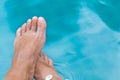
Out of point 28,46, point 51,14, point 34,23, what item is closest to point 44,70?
point 28,46

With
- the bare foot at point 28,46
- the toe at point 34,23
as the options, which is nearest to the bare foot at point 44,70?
the bare foot at point 28,46

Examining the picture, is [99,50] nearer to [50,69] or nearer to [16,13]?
[50,69]

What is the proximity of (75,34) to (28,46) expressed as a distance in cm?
41

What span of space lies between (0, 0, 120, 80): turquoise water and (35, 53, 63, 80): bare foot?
0.37 feet

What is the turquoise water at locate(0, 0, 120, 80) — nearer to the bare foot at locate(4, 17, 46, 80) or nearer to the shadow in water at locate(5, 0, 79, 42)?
the shadow in water at locate(5, 0, 79, 42)

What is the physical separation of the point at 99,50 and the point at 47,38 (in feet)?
1.17

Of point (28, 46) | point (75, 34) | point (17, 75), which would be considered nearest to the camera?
point (17, 75)

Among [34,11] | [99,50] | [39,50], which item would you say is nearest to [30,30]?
[39,50]

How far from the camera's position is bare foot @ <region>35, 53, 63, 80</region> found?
6.81 feet

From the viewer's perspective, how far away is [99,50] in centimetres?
231

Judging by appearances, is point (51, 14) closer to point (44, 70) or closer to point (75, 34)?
point (75, 34)

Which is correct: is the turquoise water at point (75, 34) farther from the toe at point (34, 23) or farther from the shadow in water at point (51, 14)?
the toe at point (34, 23)

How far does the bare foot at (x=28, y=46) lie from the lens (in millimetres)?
2004

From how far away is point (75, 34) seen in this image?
7.82ft
